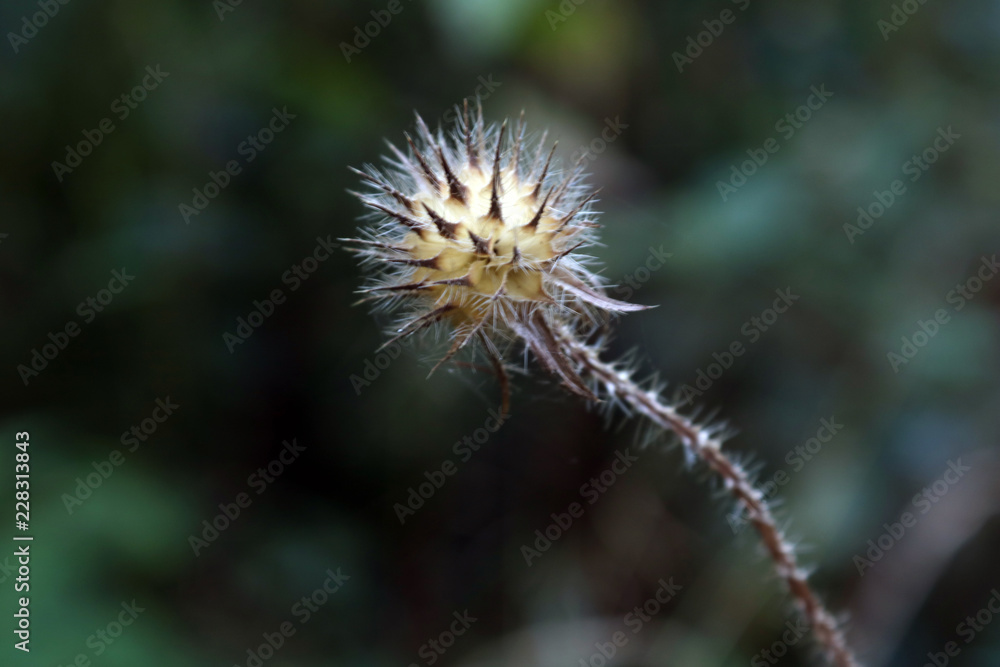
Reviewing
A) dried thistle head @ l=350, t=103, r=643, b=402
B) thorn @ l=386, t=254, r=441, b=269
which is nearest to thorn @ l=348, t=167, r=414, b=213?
dried thistle head @ l=350, t=103, r=643, b=402

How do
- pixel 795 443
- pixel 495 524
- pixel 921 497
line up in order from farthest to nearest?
pixel 495 524, pixel 795 443, pixel 921 497

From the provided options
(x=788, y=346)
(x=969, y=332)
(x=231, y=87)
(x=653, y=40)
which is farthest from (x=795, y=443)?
(x=231, y=87)

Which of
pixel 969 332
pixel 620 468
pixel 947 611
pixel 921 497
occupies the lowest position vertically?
pixel 620 468

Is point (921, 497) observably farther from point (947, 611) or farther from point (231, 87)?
point (231, 87)

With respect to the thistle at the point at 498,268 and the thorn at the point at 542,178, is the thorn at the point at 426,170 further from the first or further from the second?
Result: the thorn at the point at 542,178

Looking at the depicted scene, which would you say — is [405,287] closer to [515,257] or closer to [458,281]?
[458,281]

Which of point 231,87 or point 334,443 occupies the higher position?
point 231,87
